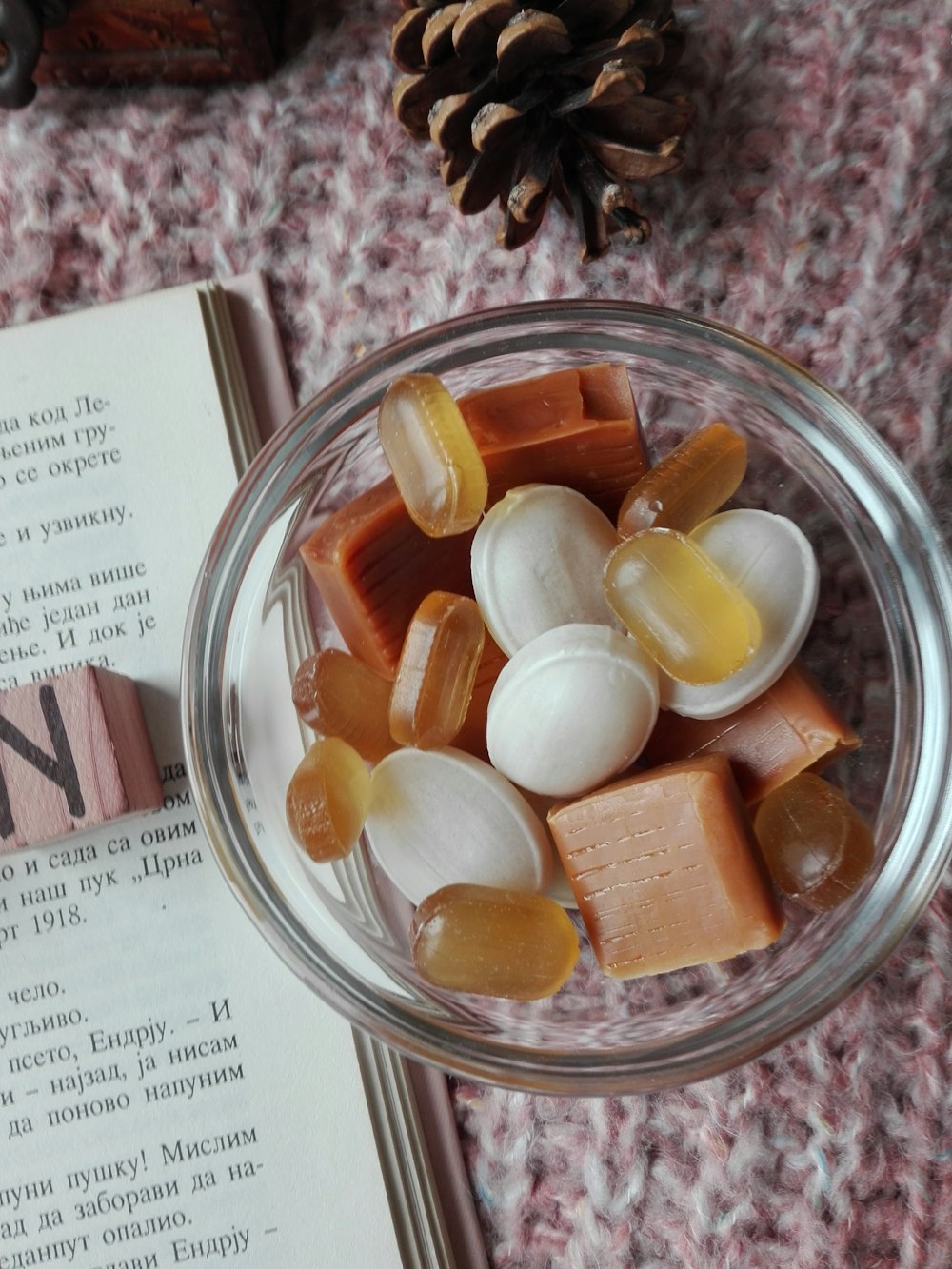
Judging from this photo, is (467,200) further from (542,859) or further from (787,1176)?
(787,1176)

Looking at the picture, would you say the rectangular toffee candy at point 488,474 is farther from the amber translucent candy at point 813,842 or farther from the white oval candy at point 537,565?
the amber translucent candy at point 813,842

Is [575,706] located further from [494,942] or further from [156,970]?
[156,970]

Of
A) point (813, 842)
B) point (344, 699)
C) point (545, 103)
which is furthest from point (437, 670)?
point (545, 103)

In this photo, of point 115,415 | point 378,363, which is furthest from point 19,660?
point 378,363

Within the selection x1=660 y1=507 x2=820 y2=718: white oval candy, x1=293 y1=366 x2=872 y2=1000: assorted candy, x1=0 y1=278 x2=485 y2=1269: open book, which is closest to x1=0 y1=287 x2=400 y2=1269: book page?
x1=0 y1=278 x2=485 y2=1269: open book

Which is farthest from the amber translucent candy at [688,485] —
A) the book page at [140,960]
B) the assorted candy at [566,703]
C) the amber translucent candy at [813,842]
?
the book page at [140,960]

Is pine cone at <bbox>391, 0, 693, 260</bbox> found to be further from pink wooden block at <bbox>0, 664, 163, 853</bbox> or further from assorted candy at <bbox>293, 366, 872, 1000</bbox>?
pink wooden block at <bbox>0, 664, 163, 853</bbox>
